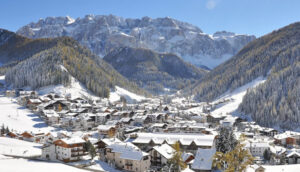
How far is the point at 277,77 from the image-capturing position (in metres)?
160

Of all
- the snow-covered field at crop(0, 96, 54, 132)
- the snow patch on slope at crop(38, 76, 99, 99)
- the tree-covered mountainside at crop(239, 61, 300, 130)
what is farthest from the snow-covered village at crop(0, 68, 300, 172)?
the snow patch on slope at crop(38, 76, 99, 99)

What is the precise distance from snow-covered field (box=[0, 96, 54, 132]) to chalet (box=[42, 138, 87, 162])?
30.9m

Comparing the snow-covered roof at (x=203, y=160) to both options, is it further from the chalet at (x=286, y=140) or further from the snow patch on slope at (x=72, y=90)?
the snow patch on slope at (x=72, y=90)

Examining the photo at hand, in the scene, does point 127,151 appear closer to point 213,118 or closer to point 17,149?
point 17,149

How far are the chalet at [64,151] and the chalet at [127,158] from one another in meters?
6.26

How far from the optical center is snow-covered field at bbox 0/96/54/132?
289ft

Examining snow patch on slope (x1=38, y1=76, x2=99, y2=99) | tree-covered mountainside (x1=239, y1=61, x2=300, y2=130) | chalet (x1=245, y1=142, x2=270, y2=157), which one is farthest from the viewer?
snow patch on slope (x1=38, y1=76, x2=99, y2=99)

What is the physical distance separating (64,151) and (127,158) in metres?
13.5

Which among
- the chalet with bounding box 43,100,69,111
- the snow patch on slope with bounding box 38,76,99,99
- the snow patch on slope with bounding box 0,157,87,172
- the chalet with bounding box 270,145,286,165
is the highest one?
the snow patch on slope with bounding box 38,76,99,99

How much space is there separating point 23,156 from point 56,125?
142ft

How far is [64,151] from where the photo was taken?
184 ft

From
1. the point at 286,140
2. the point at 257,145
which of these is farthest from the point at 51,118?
the point at 286,140

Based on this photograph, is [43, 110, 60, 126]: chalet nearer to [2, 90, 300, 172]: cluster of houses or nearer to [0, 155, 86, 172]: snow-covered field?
[2, 90, 300, 172]: cluster of houses

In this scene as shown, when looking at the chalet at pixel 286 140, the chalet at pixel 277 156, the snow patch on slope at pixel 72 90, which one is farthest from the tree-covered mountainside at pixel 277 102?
the snow patch on slope at pixel 72 90
